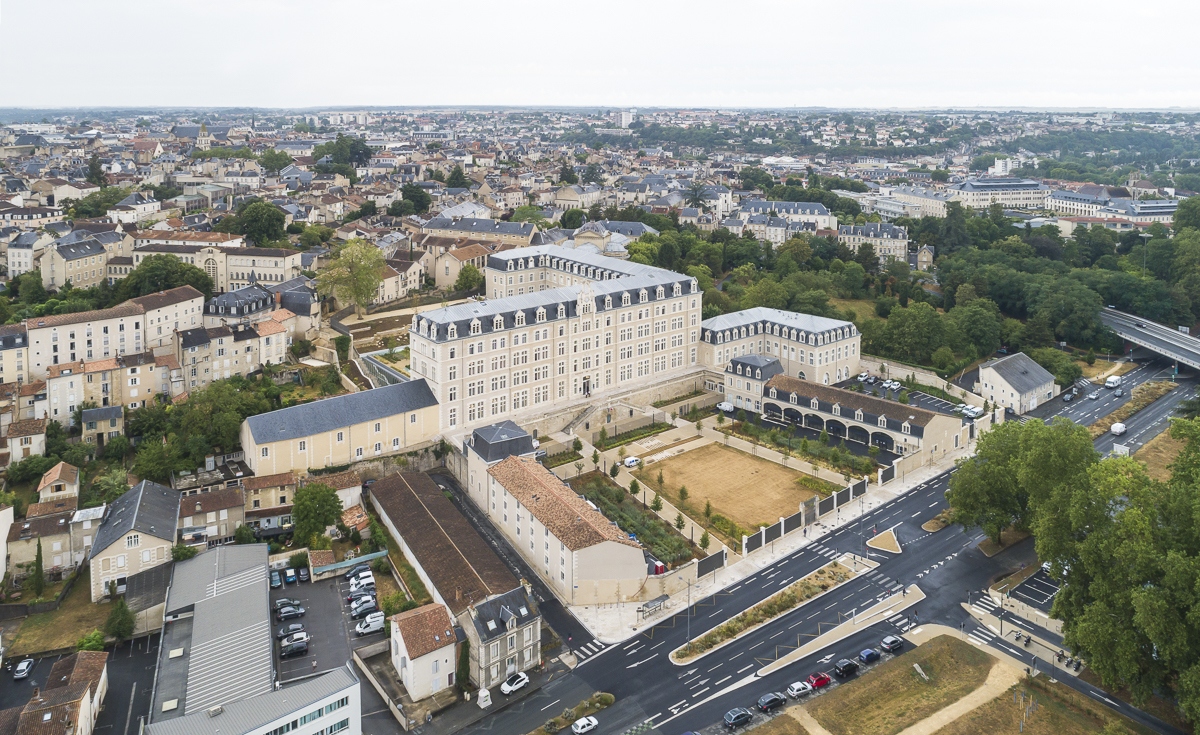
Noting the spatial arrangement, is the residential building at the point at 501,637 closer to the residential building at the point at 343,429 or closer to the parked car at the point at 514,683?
the parked car at the point at 514,683

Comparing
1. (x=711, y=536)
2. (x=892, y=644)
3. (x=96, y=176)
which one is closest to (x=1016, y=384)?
(x=711, y=536)

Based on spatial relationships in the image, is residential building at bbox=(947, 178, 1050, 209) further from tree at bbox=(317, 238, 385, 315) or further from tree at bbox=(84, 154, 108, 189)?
tree at bbox=(84, 154, 108, 189)

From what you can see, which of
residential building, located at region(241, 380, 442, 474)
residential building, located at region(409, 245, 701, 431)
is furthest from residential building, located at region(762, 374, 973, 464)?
residential building, located at region(241, 380, 442, 474)

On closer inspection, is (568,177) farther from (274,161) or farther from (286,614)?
(286,614)

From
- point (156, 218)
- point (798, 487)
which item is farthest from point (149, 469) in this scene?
point (156, 218)

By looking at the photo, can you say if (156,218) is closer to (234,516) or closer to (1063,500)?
(234,516)

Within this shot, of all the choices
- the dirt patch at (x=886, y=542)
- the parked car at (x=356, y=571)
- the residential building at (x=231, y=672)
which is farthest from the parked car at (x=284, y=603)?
the dirt patch at (x=886, y=542)
